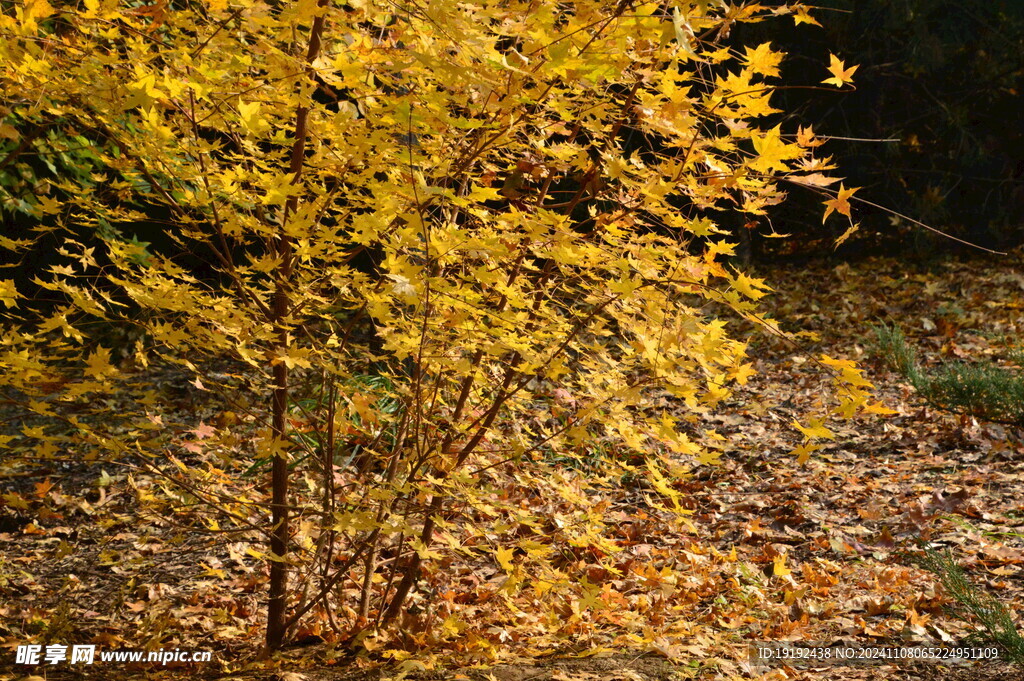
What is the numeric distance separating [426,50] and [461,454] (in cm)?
135

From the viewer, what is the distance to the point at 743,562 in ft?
11.8

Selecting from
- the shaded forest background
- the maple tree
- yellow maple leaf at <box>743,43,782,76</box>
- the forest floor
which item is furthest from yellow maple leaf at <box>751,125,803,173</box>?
the shaded forest background

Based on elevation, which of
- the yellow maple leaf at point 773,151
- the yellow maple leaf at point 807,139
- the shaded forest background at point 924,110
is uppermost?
the shaded forest background at point 924,110

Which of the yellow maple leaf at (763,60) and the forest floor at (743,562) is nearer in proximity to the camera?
the yellow maple leaf at (763,60)

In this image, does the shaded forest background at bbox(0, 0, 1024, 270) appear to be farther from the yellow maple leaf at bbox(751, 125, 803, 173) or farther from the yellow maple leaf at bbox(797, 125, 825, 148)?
the yellow maple leaf at bbox(751, 125, 803, 173)

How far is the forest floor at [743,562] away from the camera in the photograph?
8.64 ft

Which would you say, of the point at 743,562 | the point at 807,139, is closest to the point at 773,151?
the point at 807,139
